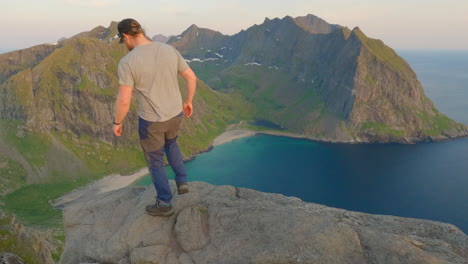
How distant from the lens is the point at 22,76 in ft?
567

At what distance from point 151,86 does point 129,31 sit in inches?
72.6

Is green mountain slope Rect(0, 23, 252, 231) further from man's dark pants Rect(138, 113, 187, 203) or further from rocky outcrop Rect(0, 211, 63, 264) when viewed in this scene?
man's dark pants Rect(138, 113, 187, 203)

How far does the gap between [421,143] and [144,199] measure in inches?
8478

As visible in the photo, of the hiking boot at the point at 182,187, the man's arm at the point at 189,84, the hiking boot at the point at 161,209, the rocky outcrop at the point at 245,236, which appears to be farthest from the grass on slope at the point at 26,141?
the man's arm at the point at 189,84

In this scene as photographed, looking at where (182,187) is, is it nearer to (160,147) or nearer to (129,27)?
(160,147)

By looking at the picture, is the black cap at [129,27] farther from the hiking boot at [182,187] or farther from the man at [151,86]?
the hiking boot at [182,187]

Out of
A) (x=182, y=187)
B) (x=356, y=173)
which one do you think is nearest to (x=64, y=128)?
(x=356, y=173)

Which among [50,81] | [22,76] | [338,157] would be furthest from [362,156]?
[22,76]

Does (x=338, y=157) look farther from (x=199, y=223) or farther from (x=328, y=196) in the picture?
(x=199, y=223)

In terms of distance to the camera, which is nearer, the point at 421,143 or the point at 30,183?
the point at 30,183

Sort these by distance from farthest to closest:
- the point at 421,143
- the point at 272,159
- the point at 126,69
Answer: the point at 421,143, the point at 272,159, the point at 126,69

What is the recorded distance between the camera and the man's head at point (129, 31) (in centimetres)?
886

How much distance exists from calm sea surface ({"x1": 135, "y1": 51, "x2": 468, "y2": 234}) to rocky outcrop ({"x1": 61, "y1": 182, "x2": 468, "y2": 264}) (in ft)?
332

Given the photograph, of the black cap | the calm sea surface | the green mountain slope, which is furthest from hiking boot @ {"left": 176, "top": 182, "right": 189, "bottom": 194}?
the green mountain slope
